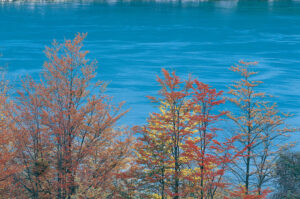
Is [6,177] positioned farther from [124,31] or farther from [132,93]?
[124,31]

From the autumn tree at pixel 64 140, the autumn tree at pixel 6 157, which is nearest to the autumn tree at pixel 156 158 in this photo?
the autumn tree at pixel 64 140

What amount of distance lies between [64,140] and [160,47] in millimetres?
121857

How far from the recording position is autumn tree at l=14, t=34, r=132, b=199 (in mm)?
21469

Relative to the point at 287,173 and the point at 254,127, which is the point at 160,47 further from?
the point at 254,127

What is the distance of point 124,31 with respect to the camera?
523 feet

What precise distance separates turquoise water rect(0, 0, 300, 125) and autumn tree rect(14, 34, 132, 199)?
56.3m

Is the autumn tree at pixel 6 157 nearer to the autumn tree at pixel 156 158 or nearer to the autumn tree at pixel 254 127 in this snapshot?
the autumn tree at pixel 156 158

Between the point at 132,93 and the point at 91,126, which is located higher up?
the point at 91,126

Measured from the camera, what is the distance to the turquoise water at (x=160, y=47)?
10150 centimetres

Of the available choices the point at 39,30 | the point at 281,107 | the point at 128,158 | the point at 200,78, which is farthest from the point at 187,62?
the point at 128,158

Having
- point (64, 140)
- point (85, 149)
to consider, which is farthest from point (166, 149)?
point (64, 140)

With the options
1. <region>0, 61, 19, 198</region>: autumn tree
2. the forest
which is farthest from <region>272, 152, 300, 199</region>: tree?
<region>0, 61, 19, 198</region>: autumn tree

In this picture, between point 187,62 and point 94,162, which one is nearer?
point 94,162

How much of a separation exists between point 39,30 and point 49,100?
5753 inches
